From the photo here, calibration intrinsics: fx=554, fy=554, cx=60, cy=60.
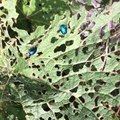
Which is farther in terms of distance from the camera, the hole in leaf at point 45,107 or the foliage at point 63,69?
the hole in leaf at point 45,107

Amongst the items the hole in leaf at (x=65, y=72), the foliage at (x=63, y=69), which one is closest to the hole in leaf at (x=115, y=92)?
the foliage at (x=63, y=69)

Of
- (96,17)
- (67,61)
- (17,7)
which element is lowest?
(67,61)

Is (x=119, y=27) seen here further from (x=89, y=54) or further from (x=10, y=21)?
(x=10, y=21)

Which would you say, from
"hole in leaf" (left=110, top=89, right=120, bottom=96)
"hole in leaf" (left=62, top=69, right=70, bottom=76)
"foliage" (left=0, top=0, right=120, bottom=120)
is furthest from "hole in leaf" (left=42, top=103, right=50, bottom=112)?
"hole in leaf" (left=110, top=89, right=120, bottom=96)

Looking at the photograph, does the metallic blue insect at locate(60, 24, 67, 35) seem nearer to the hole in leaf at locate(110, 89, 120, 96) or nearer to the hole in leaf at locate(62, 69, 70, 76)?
the hole in leaf at locate(62, 69, 70, 76)

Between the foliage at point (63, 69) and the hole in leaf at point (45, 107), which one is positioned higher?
the foliage at point (63, 69)

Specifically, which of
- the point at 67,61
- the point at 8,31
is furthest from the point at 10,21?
the point at 67,61

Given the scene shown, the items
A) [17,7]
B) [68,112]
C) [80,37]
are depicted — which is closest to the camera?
[80,37]

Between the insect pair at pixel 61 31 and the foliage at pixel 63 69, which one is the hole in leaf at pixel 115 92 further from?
the insect pair at pixel 61 31
